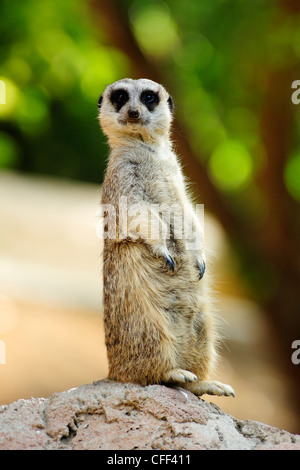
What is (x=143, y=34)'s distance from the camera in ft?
22.1

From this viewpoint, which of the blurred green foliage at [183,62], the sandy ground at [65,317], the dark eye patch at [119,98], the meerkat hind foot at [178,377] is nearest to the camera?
the meerkat hind foot at [178,377]

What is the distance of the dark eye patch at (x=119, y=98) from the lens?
321 centimetres

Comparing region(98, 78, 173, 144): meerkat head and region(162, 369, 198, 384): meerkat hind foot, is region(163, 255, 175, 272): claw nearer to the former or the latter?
region(162, 369, 198, 384): meerkat hind foot

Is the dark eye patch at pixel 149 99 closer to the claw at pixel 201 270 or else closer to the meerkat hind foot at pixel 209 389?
the claw at pixel 201 270

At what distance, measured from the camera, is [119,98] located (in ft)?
10.6

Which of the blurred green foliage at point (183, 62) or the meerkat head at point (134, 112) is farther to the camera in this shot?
the blurred green foliage at point (183, 62)

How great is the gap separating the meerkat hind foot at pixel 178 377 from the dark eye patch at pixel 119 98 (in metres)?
1.32

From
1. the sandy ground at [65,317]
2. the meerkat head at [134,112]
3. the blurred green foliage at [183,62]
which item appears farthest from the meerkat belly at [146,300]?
the blurred green foliage at [183,62]

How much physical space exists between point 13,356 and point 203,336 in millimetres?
4064

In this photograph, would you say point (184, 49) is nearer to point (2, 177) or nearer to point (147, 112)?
point (147, 112)

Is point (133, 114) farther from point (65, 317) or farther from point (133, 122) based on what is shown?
point (65, 317)

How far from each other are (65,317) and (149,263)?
16.6 ft

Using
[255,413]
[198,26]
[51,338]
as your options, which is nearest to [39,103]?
[198,26]

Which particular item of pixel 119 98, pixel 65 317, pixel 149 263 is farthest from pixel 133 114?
pixel 65 317
